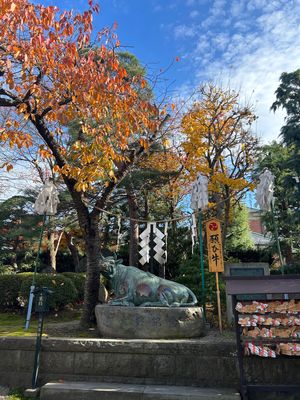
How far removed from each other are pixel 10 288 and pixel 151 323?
20.3 ft

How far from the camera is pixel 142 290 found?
22.3 ft

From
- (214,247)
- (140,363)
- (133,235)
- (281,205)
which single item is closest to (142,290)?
(140,363)

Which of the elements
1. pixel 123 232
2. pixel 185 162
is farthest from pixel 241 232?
pixel 185 162

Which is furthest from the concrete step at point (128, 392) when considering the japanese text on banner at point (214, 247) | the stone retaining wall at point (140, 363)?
the japanese text on banner at point (214, 247)

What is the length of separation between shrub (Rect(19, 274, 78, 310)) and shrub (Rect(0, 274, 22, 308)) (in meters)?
0.45

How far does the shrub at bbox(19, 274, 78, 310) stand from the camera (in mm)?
9797

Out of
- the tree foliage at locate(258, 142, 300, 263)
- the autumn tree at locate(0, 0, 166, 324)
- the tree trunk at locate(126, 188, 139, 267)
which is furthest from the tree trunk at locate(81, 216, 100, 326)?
the tree foliage at locate(258, 142, 300, 263)

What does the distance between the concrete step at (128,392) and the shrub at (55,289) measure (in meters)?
4.54

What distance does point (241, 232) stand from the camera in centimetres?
2452

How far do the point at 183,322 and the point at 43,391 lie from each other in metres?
2.62

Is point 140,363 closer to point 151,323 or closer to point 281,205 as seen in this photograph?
point 151,323

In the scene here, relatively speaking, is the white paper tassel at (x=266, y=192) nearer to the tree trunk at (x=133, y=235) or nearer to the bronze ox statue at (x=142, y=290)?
the bronze ox statue at (x=142, y=290)

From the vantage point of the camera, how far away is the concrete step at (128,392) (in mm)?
4957

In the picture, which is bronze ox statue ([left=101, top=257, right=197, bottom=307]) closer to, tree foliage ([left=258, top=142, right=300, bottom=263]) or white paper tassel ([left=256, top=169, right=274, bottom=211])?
white paper tassel ([left=256, top=169, right=274, bottom=211])
